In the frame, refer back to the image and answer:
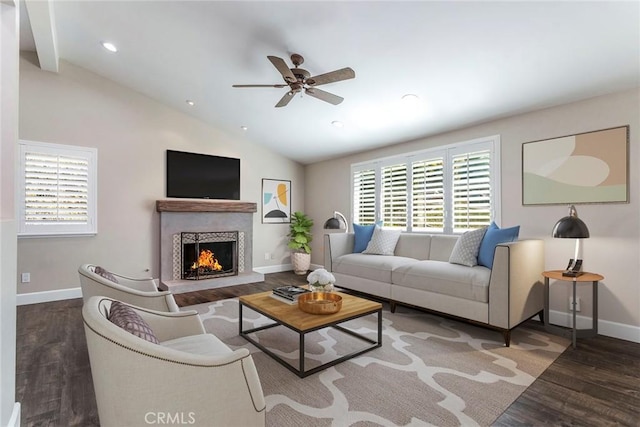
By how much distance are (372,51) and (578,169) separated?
239cm

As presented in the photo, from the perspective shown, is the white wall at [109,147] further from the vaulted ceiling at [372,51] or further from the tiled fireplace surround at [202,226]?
the vaulted ceiling at [372,51]

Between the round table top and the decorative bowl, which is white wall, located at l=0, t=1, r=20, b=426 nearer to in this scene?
the decorative bowl

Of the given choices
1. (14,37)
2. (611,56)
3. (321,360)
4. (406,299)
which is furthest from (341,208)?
(14,37)

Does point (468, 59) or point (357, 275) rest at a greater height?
point (468, 59)

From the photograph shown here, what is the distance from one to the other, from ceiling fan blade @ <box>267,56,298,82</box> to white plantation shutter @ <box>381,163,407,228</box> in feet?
8.57

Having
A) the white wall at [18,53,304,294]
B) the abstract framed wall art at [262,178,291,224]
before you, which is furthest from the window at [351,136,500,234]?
the white wall at [18,53,304,294]

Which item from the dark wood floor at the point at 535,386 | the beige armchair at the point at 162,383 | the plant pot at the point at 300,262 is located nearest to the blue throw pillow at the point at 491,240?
the dark wood floor at the point at 535,386

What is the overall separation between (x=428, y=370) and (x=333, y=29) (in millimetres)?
2901

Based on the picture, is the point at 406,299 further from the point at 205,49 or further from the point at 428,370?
the point at 205,49

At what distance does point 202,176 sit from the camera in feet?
17.4

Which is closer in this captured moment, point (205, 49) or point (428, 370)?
point (428, 370)

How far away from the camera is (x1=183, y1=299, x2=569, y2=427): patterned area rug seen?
177 centimetres

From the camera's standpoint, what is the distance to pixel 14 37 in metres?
1.54

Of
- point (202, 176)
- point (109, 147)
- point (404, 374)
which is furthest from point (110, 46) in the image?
point (404, 374)
